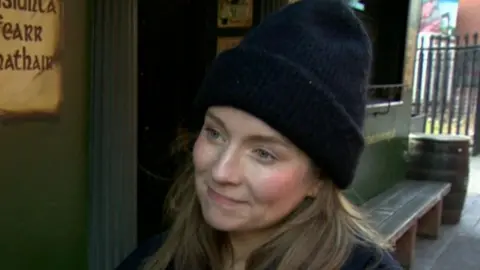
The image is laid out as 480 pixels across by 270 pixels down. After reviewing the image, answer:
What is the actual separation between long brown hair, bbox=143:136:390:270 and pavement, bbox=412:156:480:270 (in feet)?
12.8

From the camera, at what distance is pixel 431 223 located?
5.86 metres

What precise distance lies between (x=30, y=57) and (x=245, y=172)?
1130 millimetres

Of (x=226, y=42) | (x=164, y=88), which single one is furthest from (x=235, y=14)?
(x=164, y=88)

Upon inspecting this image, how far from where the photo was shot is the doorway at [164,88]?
130 inches

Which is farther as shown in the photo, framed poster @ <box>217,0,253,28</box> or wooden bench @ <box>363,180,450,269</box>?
wooden bench @ <box>363,180,450,269</box>

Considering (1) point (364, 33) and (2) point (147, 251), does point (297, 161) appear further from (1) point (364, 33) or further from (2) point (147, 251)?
(2) point (147, 251)

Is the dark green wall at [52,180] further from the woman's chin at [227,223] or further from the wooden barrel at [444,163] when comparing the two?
the wooden barrel at [444,163]

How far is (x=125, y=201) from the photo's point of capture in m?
2.55

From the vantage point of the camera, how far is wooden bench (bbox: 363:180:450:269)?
4258mm

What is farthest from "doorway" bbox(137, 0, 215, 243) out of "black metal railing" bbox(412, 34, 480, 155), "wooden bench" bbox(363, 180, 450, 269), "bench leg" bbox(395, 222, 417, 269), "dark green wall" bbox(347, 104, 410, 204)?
"black metal railing" bbox(412, 34, 480, 155)

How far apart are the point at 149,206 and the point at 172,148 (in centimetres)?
37

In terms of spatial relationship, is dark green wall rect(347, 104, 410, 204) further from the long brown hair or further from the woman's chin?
the woman's chin

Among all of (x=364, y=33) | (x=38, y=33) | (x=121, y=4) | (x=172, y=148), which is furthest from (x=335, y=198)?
(x=172, y=148)

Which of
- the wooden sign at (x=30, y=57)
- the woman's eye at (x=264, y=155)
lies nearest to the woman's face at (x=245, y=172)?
the woman's eye at (x=264, y=155)
